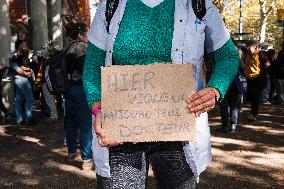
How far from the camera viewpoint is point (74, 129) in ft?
20.7

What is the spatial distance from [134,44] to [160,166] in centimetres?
64

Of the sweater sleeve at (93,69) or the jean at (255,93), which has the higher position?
the sweater sleeve at (93,69)

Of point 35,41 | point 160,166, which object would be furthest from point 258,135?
point 35,41

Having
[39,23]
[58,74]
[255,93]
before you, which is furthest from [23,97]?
[255,93]

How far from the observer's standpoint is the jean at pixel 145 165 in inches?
88.8

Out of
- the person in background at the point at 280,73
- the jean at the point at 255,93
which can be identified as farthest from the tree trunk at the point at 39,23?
the person in background at the point at 280,73

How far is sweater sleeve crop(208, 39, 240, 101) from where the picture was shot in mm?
2201

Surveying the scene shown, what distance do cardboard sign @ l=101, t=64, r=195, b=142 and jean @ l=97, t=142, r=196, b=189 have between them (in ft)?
0.42

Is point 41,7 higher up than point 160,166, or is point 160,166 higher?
point 41,7

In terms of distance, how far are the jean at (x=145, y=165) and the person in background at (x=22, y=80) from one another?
7.79 metres

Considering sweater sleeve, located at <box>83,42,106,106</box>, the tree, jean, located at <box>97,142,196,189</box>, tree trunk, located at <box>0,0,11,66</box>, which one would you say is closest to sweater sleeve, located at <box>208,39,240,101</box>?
jean, located at <box>97,142,196,189</box>

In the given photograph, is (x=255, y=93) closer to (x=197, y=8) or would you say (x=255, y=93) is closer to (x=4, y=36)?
(x=4, y=36)

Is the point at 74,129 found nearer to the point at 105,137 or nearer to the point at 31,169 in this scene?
the point at 31,169

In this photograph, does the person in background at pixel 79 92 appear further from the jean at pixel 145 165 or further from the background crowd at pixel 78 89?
the jean at pixel 145 165
